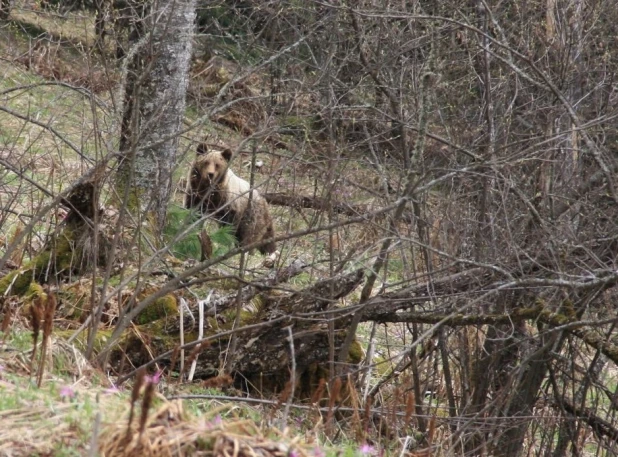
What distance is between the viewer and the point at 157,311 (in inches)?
291

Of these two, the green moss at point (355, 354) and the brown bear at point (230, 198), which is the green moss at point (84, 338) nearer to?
the green moss at point (355, 354)

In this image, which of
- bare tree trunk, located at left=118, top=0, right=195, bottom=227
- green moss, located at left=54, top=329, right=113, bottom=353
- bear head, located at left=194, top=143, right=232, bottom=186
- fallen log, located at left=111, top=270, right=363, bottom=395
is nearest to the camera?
green moss, located at left=54, top=329, right=113, bottom=353

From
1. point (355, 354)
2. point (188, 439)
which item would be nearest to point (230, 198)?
point (355, 354)

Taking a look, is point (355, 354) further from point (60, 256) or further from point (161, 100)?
point (161, 100)

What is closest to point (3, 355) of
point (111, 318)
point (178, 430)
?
point (178, 430)

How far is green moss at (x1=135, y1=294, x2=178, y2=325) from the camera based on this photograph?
7375mm

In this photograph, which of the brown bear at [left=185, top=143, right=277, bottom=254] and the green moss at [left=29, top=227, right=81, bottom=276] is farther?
the brown bear at [left=185, top=143, right=277, bottom=254]

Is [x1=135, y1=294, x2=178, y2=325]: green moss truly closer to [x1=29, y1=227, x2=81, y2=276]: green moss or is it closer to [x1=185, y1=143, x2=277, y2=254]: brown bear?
[x1=29, y1=227, x2=81, y2=276]: green moss

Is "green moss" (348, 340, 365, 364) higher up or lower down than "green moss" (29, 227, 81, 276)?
lower down

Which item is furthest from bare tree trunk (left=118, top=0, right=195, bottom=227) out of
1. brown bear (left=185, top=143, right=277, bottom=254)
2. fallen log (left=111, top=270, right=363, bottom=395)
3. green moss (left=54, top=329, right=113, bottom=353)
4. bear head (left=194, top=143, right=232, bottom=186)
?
green moss (left=54, top=329, right=113, bottom=353)

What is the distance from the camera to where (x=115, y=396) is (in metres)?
3.78

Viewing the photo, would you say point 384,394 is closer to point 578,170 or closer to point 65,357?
point 578,170

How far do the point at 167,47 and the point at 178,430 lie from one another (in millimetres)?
7083

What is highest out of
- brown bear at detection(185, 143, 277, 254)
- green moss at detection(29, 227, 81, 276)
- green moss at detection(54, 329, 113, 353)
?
brown bear at detection(185, 143, 277, 254)
